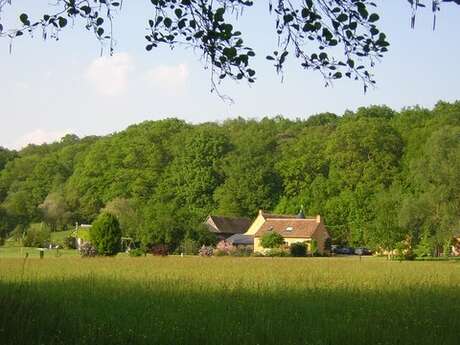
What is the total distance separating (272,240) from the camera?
231 ft

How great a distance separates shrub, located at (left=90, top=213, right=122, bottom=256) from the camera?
48.1 meters

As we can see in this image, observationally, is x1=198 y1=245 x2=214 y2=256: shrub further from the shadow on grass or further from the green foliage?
the shadow on grass

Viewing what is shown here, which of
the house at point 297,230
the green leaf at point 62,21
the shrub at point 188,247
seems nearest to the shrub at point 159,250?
the shrub at point 188,247

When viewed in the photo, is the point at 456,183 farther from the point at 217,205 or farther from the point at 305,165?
the point at 217,205

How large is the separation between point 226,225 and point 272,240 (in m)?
20.0

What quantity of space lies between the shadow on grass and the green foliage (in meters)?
53.4

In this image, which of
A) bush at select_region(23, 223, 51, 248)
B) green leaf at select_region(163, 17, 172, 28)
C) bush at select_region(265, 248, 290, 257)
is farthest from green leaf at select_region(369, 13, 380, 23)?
bush at select_region(23, 223, 51, 248)

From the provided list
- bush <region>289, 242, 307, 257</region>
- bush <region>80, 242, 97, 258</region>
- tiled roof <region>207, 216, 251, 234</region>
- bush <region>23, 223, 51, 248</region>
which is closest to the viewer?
bush <region>80, 242, 97, 258</region>

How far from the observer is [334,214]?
8400 centimetres

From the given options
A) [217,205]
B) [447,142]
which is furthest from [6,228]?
[447,142]

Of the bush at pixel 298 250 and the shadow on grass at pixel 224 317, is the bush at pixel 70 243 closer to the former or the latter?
the bush at pixel 298 250

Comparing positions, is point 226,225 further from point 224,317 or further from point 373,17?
point 373,17

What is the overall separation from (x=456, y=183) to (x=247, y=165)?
144 feet

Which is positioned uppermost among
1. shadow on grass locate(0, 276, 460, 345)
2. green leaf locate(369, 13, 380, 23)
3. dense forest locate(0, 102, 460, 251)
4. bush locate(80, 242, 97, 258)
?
dense forest locate(0, 102, 460, 251)
